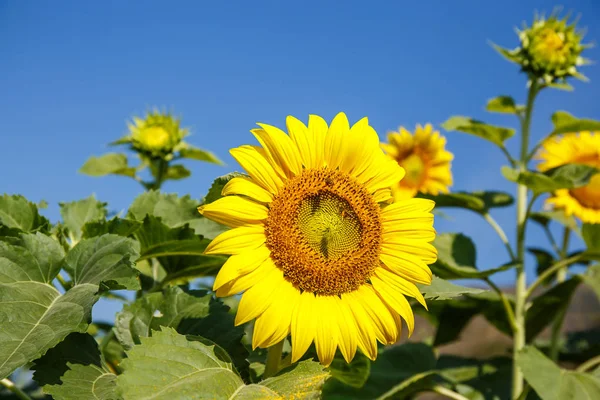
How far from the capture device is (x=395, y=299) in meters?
1.39

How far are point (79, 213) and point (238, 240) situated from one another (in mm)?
714

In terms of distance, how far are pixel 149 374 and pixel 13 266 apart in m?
0.49

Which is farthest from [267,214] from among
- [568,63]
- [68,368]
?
[568,63]

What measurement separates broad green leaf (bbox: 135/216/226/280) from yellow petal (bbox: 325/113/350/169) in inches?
14.6

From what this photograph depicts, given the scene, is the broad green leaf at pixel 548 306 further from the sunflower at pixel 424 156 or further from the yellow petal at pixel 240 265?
the yellow petal at pixel 240 265

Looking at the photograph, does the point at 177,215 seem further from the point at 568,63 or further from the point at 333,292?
the point at 568,63

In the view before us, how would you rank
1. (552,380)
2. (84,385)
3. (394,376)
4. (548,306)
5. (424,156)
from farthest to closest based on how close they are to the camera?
(424,156) → (548,306) → (394,376) → (552,380) → (84,385)

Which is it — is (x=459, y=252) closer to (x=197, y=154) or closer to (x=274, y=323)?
(x=197, y=154)

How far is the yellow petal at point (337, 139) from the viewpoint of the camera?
1.39 metres

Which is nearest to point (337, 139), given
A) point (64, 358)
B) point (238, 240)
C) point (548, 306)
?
point (238, 240)

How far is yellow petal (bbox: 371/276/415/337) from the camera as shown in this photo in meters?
1.37

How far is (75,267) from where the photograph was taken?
1.50 metres

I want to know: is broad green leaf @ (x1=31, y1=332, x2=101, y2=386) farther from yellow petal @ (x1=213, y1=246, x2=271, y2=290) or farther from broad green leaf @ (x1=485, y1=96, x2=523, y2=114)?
broad green leaf @ (x1=485, y1=96, x2=523, y2=114)

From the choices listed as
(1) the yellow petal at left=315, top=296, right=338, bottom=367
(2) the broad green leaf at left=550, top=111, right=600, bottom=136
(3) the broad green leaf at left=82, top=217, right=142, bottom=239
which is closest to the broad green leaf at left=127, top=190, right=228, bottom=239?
(3) the broad green leaf at left=82, top=217, right=142, bottom=239
